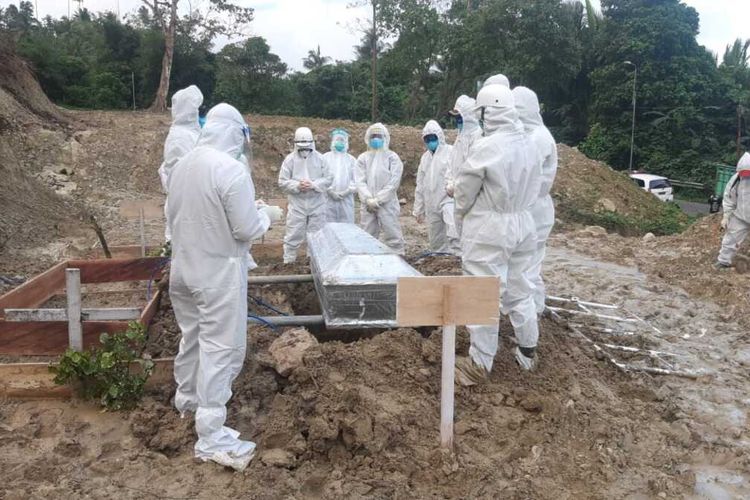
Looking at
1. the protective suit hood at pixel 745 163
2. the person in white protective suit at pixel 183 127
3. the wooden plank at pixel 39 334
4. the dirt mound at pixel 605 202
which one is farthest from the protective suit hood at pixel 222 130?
the dirt mound at pixel 605 202

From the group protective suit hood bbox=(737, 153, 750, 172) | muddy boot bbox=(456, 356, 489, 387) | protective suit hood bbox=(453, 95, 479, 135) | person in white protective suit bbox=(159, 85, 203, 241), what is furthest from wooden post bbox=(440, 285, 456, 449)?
protective suit hood bbox=(737, 153, 750, 172)

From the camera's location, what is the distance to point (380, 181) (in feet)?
26.2

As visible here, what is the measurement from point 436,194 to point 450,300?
4.60 m

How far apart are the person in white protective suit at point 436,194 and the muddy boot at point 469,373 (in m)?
3.35

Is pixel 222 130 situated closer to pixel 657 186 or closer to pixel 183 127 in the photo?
pixel 183 127

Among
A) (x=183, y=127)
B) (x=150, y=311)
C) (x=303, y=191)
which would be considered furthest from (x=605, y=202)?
(x=150, y=311)

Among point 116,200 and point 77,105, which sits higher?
point 77,105

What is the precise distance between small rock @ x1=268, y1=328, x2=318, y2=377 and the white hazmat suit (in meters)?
0.57

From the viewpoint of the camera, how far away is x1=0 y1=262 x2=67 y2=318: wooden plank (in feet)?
15.3

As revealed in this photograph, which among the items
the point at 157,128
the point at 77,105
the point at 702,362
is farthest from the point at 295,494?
the point at 77,105

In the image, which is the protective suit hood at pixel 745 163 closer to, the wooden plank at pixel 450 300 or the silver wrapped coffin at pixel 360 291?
the silver wrapped coffin at pixel 360 291

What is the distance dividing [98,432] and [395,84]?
27030 mm

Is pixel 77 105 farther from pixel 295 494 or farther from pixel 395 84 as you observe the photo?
pixel 295 494

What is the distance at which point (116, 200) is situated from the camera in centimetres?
1258
